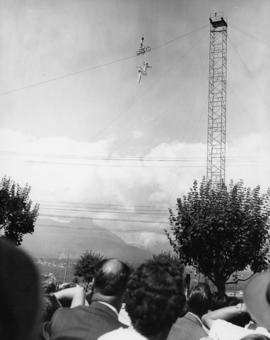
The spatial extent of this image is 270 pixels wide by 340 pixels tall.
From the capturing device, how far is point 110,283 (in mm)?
3273

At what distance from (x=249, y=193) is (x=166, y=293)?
28651 millimetres

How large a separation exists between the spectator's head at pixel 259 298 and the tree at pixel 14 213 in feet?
126

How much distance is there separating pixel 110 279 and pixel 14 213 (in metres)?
39.9

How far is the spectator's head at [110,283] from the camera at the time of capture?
3.27 m

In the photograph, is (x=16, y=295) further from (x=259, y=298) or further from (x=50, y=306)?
(x=50, y=306)

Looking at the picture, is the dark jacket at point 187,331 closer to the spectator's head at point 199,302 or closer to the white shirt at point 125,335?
the spectator's head at point 199,302

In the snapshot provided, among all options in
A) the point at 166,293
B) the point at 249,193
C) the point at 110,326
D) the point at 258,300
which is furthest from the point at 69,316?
the point at 249,193

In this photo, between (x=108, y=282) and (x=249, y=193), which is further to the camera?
(x=249, y=193)

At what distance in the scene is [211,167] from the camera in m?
37.2

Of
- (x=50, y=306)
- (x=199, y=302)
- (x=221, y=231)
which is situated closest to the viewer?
(x=50, y=306)

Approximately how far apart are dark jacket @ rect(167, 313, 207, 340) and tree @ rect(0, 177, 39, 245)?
3716 centimetres

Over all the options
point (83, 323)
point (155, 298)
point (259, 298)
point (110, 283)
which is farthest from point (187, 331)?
point (259, 298)

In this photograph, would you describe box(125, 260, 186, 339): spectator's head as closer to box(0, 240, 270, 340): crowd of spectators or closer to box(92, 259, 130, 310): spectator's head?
box(0, 240, 270, 340): crowd of spectators

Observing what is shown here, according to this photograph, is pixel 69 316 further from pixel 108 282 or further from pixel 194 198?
pixel 194 198
